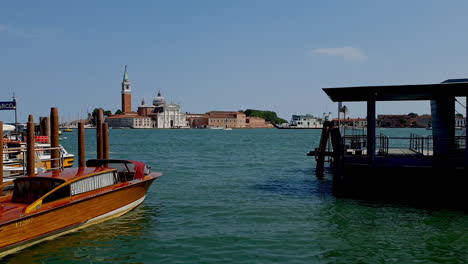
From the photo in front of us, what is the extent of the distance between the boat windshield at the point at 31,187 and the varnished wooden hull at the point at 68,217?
2.37ft

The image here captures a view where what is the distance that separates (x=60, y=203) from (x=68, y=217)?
0.47m

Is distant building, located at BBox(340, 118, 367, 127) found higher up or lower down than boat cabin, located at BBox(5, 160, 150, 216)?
higher up

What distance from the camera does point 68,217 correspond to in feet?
44.2

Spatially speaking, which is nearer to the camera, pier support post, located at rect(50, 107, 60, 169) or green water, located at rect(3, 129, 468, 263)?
green water, located at rect(3, 129, 468, 263)

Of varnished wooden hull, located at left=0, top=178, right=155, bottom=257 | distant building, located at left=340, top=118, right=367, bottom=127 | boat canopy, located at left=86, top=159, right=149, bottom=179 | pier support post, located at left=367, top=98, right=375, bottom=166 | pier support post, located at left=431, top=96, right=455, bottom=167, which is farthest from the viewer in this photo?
distant building, located at left=340, top=118, right=367, bottom=127

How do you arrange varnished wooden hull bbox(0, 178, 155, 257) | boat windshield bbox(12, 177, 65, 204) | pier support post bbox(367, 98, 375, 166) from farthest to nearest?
1. pier support post bbox(367, 98, 375, 166)
2. boat windshield bbox(12, 177, 65, 204)
3. varnished wooden hull bbox(0, 178, 155, 257)

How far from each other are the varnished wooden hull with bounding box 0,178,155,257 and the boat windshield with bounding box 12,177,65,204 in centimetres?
72

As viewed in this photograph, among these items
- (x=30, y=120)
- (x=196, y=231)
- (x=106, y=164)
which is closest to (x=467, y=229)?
(x=196, y=231)

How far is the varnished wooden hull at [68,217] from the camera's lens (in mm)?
11688

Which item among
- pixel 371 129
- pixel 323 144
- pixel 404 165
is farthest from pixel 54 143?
pixel 404 165

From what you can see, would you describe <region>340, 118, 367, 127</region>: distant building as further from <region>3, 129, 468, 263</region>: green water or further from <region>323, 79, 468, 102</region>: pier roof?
<region>3, 129, 468, 263</region>: green water

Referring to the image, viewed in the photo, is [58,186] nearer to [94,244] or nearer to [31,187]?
[31,187]

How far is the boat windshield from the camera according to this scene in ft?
44.9

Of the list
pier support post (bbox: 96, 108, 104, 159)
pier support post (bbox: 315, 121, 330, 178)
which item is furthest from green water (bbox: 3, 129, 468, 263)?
pier support post (bbox: 315, 121, 330, 178)
